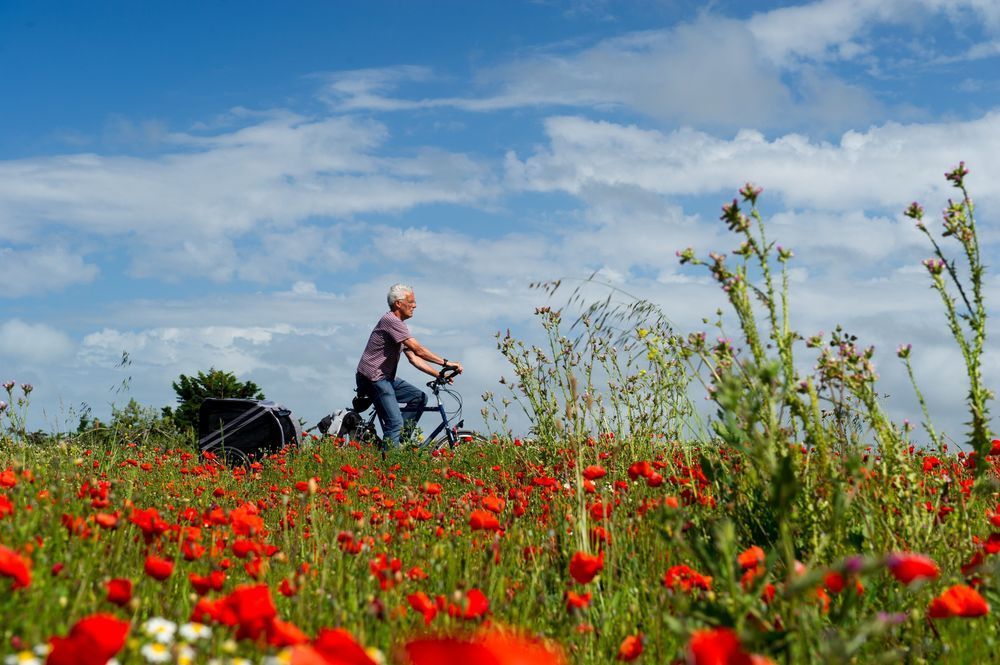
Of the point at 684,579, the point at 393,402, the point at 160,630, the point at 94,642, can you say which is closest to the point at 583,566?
the point at 684,579

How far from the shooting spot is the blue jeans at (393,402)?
10084 millimetres

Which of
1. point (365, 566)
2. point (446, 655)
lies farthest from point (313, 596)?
point (446, 655)

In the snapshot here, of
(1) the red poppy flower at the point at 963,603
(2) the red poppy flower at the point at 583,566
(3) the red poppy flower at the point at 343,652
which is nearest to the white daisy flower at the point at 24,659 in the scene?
(3) the red poppy flower at the point at 343,652

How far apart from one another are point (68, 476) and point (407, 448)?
4771mm

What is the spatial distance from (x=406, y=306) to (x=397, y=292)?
0.62 ft

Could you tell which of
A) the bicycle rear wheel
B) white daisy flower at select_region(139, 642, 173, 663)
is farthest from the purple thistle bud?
the bicycle rear wheel

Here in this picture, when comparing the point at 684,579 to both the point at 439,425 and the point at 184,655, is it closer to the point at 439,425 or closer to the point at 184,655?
the point at 184,655

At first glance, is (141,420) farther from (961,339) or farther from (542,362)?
(961,339)

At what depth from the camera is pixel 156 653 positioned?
6.77 feet

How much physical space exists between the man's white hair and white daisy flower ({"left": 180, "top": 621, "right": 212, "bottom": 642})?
26.9 feet

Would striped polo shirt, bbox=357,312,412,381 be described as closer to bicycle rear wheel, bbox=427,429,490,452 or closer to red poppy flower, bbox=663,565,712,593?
bicycle rear wheel, bbox=427,429,490,452

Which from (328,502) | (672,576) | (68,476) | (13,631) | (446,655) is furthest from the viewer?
(328,502)

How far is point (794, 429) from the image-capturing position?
11.6 feet

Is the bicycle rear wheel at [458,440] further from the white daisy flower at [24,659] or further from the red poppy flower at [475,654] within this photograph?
the red poppy flower at [475,654]
